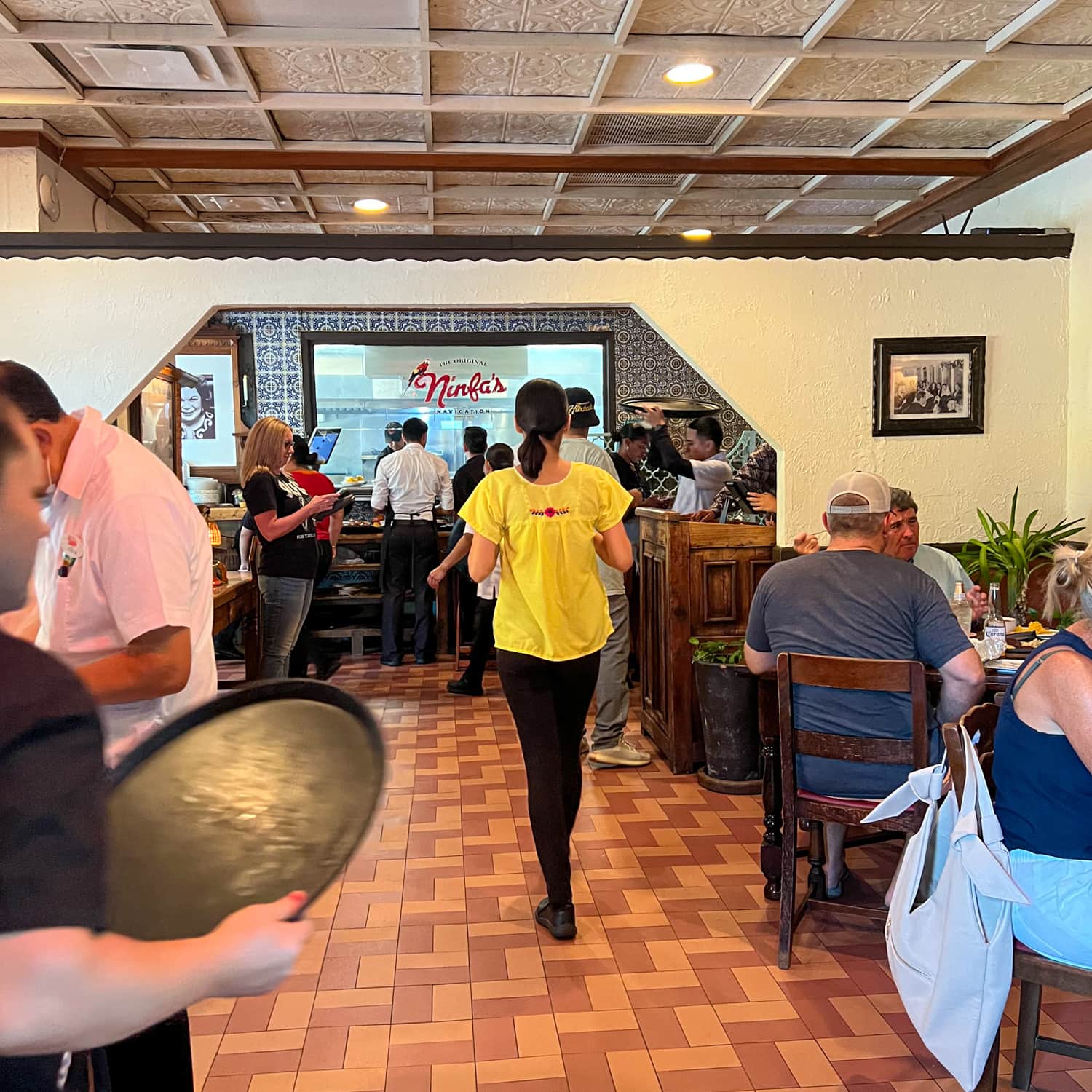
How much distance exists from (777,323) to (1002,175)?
89.0 inches

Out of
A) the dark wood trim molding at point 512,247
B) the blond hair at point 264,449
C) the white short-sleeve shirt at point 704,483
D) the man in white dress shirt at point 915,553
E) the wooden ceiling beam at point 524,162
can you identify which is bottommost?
the man in white dress shirt at point 915,553

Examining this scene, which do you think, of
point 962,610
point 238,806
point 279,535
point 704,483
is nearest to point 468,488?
point 704,483

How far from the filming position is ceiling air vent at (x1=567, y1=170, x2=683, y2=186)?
22.1 feet

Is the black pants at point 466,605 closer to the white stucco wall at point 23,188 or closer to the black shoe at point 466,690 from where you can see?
the black shoe at point 466,690

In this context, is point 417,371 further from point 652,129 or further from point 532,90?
point 532,90

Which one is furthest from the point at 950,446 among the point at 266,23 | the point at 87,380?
the point at 87,380

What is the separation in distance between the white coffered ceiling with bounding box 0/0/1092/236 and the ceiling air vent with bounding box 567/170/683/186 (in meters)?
0.02

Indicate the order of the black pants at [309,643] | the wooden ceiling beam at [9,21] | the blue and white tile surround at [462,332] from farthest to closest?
the blue and white tile surround at [462,332] → the black pants at [309,643] → the wooden ceiling beam at [9,21]

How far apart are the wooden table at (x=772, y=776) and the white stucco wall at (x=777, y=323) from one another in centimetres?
177

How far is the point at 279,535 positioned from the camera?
16.8 ft

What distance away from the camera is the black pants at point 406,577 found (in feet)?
24.7

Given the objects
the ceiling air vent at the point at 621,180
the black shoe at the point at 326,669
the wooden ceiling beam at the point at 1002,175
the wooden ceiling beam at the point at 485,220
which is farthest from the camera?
the wooden ceiling beam at the point at 485,220

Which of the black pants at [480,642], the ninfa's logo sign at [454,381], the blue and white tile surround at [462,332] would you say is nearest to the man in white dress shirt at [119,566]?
the black pants at [480,642]

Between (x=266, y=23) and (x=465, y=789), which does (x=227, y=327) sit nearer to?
(x=266, y=23)
